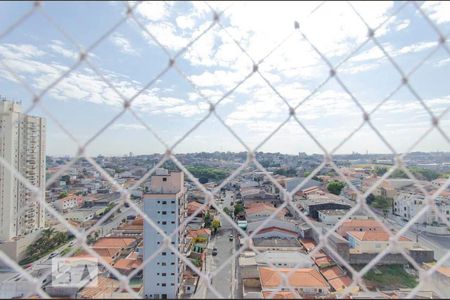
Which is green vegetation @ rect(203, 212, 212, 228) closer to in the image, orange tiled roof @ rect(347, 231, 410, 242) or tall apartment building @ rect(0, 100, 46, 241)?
orange tiled roof @ rect(347, 231, 410, 242)

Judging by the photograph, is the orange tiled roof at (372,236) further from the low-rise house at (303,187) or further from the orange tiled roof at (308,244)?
the low-rise house at (303,187)

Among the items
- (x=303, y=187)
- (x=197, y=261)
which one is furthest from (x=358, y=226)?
(x=303, y=187)

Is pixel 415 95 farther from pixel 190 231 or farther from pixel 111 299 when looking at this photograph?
pixel 190 231

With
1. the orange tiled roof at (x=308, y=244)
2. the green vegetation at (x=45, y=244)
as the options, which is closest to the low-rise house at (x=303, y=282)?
the orange tiled roof at (x=308, y=244)

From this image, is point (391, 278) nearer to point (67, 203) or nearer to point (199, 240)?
point (199, 240)

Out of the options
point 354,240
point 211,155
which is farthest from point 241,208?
point 211,155
